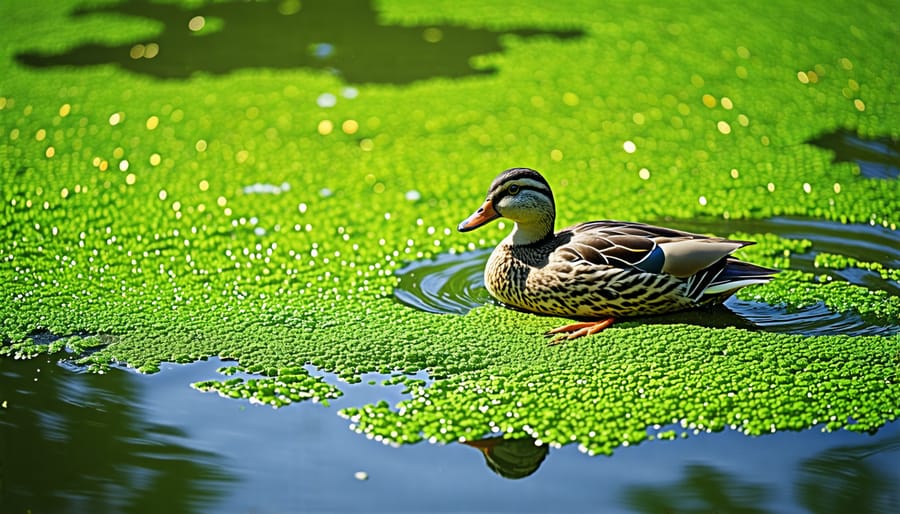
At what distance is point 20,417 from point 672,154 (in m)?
3.34

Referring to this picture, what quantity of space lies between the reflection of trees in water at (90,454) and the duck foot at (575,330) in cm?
127

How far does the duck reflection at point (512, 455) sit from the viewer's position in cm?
287

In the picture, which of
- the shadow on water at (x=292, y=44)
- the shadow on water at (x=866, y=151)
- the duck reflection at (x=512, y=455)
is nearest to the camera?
the duck reflection at (x=512, y=455)

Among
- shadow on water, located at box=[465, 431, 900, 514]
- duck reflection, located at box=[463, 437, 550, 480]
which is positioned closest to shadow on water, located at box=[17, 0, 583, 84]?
duck reflection, located at box=[463, 437, 550, 480]

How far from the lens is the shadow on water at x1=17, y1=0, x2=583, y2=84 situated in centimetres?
655

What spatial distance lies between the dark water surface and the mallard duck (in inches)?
30.9

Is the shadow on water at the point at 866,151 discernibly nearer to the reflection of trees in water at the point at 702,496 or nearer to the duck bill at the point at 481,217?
the duck bill at the point at 481,217

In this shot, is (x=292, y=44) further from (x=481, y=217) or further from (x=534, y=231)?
(x=534, y=231)

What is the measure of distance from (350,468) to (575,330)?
44.2 inches

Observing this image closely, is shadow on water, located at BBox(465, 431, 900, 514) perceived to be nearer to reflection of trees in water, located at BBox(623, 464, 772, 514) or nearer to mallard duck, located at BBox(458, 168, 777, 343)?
reflection of trees in water, located at BBox(623, 464, 772, 514)

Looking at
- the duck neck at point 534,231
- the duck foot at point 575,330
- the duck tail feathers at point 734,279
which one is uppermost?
the duck neck at point 534,231

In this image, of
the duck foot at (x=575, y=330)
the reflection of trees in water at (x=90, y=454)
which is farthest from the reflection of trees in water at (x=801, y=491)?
the reflection of trees in water at (x=90, y=454)

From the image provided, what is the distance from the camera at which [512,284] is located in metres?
3.82

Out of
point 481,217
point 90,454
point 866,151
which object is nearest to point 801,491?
point 481,217
